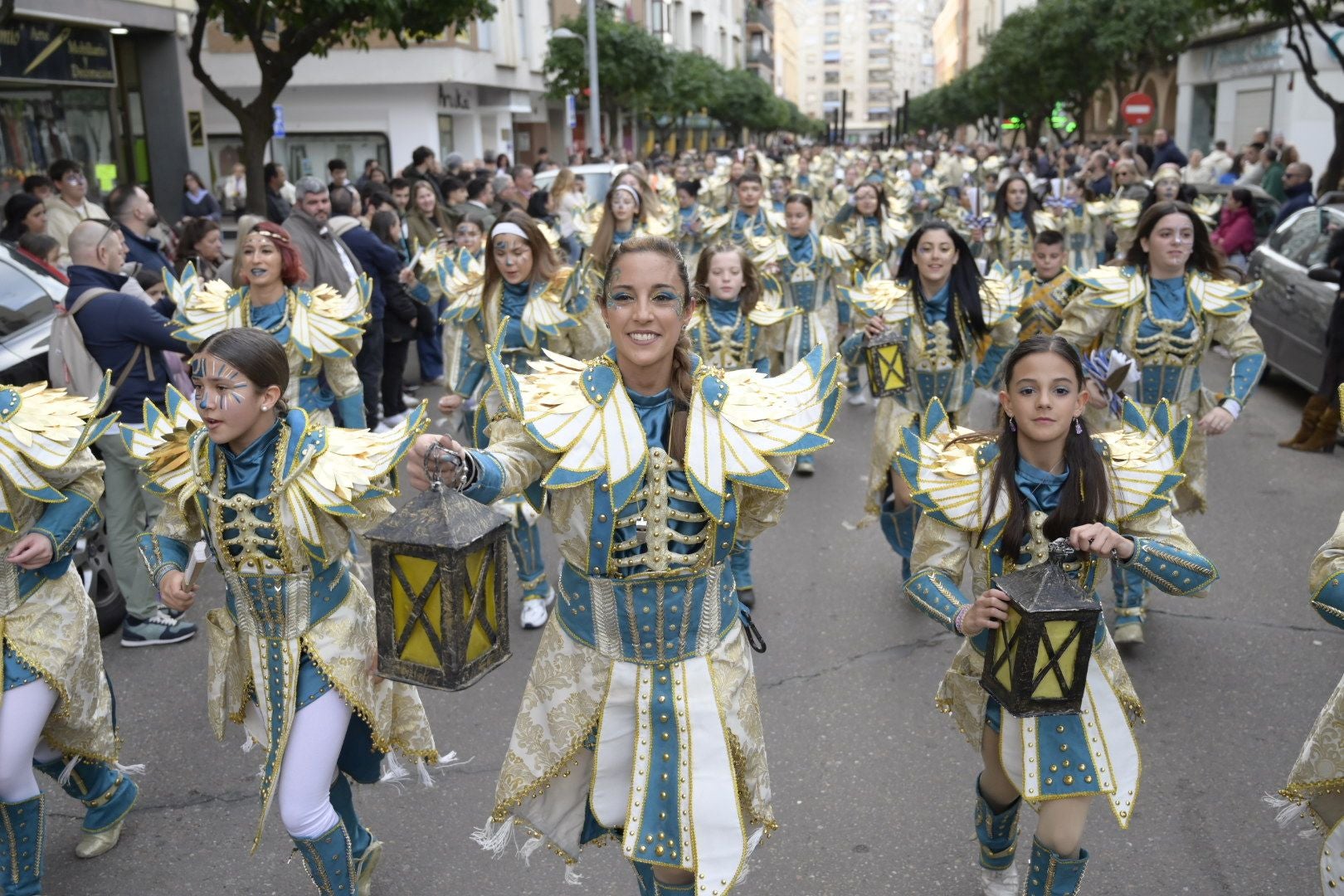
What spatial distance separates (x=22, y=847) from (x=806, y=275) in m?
6.87

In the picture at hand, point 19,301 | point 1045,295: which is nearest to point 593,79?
point 1045,295

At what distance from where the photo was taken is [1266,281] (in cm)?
1152

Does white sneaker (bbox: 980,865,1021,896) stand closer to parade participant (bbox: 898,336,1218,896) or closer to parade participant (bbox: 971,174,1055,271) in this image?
parade participant (bbox: 898,336,1218,896)

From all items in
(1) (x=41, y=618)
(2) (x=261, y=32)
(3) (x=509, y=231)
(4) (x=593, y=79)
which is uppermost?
(4) (x=593, y=79)

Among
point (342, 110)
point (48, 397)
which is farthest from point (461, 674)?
point (342, 110)

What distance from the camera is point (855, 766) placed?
497cm

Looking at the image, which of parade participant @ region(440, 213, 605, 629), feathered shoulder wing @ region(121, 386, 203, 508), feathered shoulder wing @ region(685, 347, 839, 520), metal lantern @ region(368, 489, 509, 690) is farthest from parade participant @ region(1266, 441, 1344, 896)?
parade participant @ region(440, 213, 605, 629)

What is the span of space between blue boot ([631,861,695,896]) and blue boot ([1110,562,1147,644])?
3.32 meters

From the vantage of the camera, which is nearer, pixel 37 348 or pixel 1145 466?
pixel 1145 466

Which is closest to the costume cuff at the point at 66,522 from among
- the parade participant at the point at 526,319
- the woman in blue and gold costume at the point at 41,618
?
the woman in blue and gold costume at the point at 41,618

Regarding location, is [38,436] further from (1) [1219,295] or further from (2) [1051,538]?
(1) [1219,295]

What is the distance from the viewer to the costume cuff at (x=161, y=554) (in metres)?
3.61

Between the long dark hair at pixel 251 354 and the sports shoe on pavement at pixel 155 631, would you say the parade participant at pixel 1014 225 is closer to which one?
the sports shoe on pavement at pixel 155 631

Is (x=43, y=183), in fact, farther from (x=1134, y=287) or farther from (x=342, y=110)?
(x=342, y=110)
